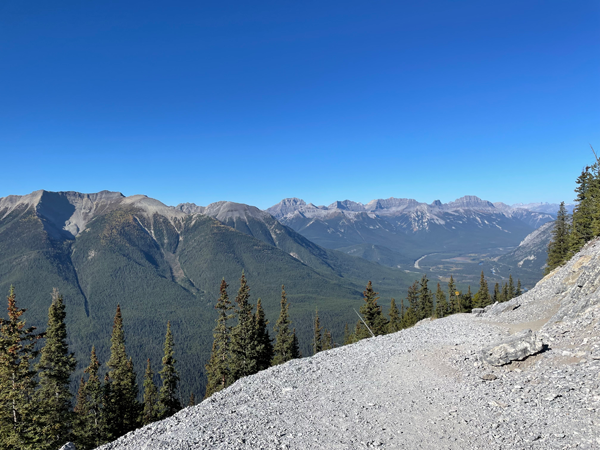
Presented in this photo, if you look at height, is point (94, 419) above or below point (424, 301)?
below

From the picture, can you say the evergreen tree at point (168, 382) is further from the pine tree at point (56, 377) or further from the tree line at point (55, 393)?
the pine tree at point (56, 377)

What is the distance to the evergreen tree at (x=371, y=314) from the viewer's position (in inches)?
2303

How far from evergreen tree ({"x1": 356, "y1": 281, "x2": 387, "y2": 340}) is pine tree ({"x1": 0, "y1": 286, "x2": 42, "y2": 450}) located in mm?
47689

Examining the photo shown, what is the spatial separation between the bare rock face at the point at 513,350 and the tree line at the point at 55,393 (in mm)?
29277

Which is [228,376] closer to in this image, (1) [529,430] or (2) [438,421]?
(2) [438,421]

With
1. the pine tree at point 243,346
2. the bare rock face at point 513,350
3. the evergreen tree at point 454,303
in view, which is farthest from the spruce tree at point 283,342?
the evergreen tree at point 454,303

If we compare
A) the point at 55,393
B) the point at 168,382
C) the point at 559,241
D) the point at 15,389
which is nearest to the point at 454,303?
the point at 559,241

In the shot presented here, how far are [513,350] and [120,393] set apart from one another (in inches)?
1637

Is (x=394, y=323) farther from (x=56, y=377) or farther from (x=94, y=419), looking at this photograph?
(x=56, y=377)

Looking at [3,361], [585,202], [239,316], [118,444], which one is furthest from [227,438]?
[585,202]

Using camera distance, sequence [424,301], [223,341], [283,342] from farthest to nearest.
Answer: [424,301] < [283,342] < [223,341]

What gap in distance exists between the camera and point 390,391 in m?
Result: 18.0

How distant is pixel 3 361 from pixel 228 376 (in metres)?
24.2

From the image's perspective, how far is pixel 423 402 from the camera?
1622cm
